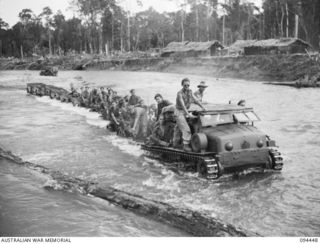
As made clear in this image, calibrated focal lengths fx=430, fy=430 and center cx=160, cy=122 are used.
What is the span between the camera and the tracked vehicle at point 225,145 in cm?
1155

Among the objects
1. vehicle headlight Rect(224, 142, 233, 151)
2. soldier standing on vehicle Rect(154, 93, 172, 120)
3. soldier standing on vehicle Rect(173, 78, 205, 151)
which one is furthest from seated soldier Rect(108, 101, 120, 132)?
vehicle headlight Rect(224, 142, 233, 151)

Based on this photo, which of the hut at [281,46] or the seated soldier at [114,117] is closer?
the seated soldier at [114,117]

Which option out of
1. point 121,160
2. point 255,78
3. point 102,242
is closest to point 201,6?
point 255,78

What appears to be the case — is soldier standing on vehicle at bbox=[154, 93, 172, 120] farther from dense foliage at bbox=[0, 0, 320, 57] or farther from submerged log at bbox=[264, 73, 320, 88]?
dense foliage at bbox=[0, 0, 320, 57]

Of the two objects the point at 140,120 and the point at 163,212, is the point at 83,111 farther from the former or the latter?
the point at 163,212

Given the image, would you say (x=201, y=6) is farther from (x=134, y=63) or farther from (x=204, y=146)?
(x=204, y=146)

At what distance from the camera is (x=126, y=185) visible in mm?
12266

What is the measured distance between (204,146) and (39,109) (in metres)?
18.6

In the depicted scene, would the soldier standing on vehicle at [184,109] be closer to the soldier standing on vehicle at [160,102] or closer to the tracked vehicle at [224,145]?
the tracked vehicle at [224,145]

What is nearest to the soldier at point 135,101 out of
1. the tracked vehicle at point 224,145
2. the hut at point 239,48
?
the tracked vehicle at point 224,145

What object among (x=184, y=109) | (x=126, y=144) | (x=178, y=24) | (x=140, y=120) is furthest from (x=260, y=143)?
(x=178, y=24)

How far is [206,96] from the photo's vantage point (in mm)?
35844

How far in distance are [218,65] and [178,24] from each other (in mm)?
49732

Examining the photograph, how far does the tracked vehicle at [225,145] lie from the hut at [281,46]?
44270 millimetres
